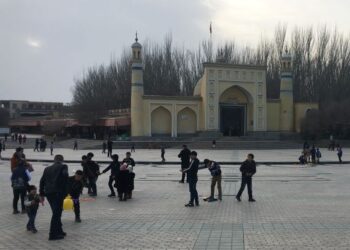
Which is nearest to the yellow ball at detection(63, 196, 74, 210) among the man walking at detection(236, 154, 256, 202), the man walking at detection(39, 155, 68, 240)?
the man walking at detection(39, 155, 68, 240)

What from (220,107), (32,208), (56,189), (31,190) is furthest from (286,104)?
(56,189)

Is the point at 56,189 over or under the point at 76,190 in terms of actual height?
over

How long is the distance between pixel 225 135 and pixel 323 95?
18.1 m

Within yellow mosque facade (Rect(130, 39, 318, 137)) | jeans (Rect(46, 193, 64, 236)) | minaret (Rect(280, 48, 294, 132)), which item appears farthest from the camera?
minaret (Rect(280, 48, 294, 132))

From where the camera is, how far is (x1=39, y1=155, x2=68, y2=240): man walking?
783 cm

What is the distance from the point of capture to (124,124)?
58.7 meters

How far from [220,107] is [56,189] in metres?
46.3

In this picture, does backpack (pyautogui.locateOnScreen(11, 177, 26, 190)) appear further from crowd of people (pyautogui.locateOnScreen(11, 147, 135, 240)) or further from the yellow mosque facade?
the yellow mosque facade

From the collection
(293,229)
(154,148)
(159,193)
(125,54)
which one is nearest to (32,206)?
(293,229)

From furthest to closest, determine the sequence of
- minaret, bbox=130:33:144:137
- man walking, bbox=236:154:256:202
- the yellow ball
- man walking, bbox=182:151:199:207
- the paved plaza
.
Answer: minaret, bbox=130:33:144:137, man walking, bbox=236:154:256:202, man walking, bbox=182:151:199:207, the yellow ball, the paved plaza

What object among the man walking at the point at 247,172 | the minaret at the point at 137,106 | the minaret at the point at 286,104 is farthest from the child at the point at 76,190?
the minaret at the point at 286,104

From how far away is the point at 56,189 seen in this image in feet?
25.9

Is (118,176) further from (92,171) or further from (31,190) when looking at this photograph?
(31,190)

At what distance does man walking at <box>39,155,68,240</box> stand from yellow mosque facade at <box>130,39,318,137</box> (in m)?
42.1
